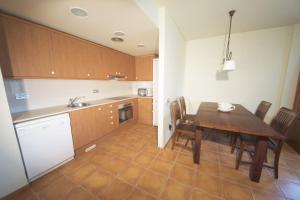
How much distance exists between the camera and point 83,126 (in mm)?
2236

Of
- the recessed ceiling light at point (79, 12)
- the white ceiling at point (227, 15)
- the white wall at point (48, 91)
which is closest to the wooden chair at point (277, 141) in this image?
the white ceiling at point (227, 15)

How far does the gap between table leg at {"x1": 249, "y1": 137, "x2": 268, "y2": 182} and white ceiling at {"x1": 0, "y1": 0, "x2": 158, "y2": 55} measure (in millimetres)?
2286

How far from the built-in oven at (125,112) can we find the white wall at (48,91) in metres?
0.68

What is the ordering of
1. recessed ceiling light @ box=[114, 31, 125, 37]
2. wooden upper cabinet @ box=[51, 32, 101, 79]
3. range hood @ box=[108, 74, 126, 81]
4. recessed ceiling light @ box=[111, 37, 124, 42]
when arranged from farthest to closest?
range hood @ box=[108, 74, 126, 81] < recessed ceiling light @ box=[111, 37, 124, 42] < recessed ceiling light @ box=[114, 31, 125, 37] < wooden upper cabinet @ box=[51, 32, 101, 79]

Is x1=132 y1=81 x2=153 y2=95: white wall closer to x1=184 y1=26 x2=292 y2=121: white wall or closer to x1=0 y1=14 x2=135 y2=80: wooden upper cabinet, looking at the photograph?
x1=184 y1=26 x2=292 y2=121: white wall

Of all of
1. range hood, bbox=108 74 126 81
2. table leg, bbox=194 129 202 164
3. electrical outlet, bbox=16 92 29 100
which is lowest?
table leg, bbox=194 129 202 164

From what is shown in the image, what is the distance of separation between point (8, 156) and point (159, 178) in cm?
188

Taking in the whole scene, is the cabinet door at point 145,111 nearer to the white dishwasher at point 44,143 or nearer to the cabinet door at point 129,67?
the cabinet door at point 129,67

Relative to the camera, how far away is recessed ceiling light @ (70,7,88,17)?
58.7 inches

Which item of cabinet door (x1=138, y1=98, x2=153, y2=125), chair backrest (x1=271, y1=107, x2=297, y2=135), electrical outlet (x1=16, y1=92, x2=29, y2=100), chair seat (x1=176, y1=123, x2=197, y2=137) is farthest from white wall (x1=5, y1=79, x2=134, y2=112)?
chair backrest (x1=271, y1=107, x2=297, y2=135)

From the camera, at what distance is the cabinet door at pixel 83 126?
208 centimetres

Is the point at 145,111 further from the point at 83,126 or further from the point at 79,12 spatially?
the point at 79,12

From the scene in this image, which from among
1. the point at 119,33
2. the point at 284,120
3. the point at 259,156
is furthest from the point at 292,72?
the point at 119,33

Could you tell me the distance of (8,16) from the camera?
151 cm
